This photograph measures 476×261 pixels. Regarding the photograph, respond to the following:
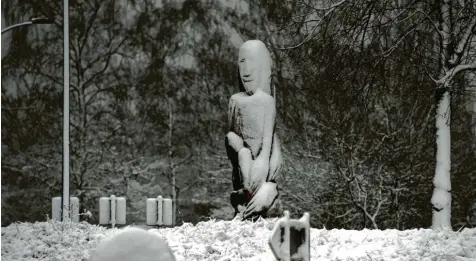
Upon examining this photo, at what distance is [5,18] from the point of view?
91.5 ft

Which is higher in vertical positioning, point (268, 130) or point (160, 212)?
point (268, 130)

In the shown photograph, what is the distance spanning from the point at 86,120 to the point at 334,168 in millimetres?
9631

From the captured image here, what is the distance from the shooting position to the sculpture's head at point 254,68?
1544 centimetres

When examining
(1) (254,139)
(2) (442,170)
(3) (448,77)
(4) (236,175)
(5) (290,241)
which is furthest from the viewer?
(2) (442,170)

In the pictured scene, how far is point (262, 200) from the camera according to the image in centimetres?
1475

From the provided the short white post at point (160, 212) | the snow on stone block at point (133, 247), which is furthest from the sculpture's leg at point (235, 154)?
the snow on stone block at point (133, 247)

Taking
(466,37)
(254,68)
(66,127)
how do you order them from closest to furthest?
(254,68)
(466,37)
(66,127)

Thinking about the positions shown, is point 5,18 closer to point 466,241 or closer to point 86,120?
point 86,120

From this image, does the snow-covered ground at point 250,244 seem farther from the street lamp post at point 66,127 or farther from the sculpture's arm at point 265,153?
the street lamp post at point 66,127

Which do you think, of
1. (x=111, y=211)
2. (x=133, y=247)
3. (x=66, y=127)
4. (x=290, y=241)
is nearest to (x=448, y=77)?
(x=111, y=211)

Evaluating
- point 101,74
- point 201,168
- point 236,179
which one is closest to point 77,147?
point 101,74

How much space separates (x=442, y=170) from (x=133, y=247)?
12.2 metres

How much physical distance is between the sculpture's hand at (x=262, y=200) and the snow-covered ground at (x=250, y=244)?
0.59 meters

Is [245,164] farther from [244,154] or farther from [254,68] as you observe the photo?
[254,68]
